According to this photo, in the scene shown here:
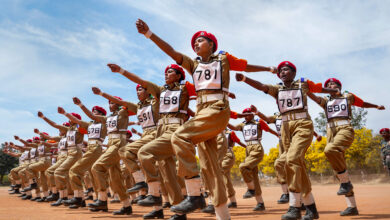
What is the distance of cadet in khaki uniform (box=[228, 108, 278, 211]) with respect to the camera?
9720 mm

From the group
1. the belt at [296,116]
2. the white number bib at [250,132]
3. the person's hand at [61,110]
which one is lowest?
the belt at [296,116]

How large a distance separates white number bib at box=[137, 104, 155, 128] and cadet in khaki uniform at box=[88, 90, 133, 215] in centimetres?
98

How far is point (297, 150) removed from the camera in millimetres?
6180

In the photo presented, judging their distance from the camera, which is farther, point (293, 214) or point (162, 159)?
point (162, 159)

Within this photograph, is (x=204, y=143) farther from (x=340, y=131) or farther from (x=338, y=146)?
(x=340, y=131)

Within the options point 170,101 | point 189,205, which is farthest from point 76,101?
point 189,205

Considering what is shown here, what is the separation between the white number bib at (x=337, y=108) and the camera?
26.6 feet

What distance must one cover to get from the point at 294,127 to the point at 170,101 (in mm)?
2457

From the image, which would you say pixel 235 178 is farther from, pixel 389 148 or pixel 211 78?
pixel 211 78

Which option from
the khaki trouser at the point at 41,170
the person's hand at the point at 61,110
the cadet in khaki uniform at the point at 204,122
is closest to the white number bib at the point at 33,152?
the khaki trouser at the point at 41,170

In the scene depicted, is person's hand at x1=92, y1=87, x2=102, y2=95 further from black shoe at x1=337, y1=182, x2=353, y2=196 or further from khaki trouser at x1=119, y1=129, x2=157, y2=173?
black shoe at x1=337, y1=182, x2=353, y2=196

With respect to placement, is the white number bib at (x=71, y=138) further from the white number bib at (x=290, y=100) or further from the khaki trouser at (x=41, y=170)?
the white number bib at (x=290, y=100)

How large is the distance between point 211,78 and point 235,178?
1703 inches


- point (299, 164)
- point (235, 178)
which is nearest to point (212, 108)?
point (299, 164)
